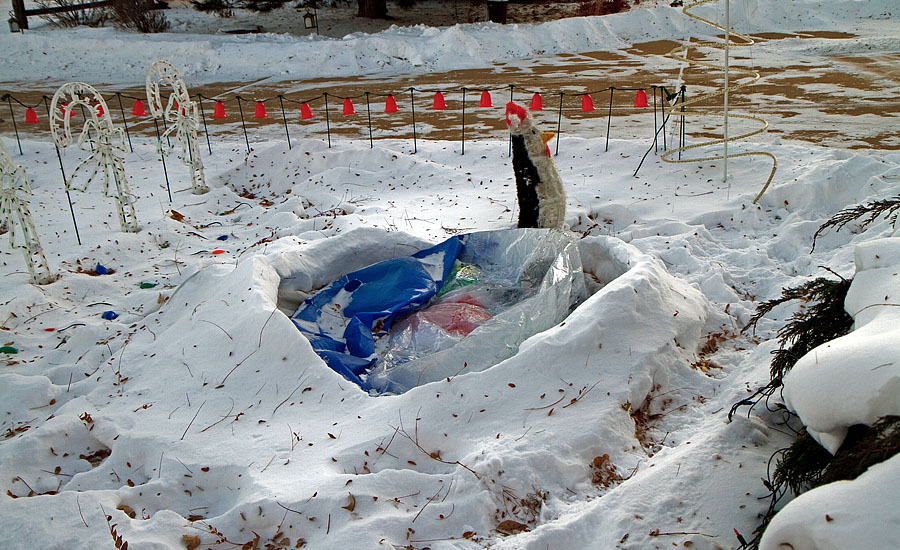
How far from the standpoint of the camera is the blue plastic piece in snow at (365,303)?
16.8ft

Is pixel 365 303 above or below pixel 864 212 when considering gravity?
below

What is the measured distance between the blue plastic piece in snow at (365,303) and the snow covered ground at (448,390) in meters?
0.38

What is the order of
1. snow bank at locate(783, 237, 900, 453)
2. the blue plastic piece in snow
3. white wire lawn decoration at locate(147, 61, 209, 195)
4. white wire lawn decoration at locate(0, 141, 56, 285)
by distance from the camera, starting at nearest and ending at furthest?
1. snow bank at locate(783, 237, 900, 453)
2. the blue plastic piece in snow
3. white wire lawn decoration at locate(0, 141, 56, 285)
4. white wire lawn decoration at locate(147, 61, 209, 195)

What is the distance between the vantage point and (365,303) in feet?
18.8

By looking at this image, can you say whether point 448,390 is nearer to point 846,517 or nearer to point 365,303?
point 365,303

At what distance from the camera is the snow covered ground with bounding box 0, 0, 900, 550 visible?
3131 mm

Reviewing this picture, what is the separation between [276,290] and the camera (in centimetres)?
566

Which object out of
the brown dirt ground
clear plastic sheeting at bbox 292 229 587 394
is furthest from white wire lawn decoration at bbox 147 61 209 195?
clear plastic sheeting at bbox 292 229 587 394

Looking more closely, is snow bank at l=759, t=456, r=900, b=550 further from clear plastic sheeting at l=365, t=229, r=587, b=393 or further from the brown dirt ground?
the brown dirt ground

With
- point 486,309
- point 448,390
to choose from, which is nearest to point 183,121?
point 486,309

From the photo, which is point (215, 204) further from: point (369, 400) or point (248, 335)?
point (369, 400)

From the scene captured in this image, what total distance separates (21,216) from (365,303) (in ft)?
12.3

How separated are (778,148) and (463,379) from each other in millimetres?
6670

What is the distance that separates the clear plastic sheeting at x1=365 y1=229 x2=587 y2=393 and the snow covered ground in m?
0.38
